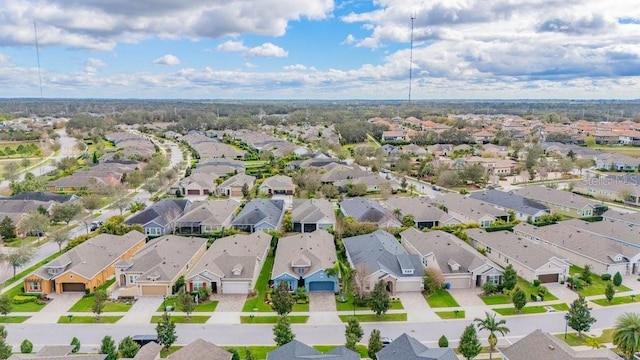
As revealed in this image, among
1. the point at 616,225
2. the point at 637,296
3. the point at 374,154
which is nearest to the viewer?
the point at 637,296

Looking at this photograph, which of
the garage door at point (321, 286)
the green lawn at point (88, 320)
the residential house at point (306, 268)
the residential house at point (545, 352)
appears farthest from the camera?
the garage door at point (321, 286)

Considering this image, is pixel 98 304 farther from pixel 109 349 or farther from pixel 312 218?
pixel 312 218

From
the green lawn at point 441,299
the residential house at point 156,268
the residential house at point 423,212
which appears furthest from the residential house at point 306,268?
the residential house at point 423,212

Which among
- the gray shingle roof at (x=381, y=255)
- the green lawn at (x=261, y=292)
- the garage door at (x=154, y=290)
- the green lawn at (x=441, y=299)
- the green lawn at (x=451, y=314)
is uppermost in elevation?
the gray shingle roof at (x=381, y=255)

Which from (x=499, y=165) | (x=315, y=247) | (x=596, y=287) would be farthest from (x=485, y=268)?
(x=499, y=165)

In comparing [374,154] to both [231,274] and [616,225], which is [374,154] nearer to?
[616,225]

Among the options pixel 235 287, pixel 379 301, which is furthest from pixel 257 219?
pixel 379 301

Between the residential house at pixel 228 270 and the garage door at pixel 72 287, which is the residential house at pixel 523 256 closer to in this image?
the residential house at pixel 228 270
